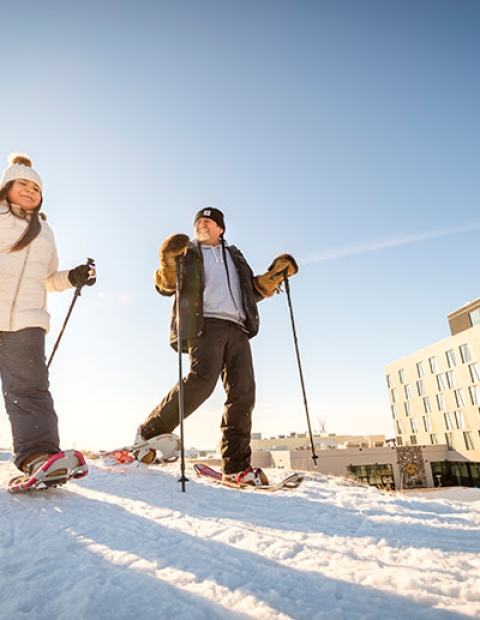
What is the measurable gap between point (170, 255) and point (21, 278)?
1130mm

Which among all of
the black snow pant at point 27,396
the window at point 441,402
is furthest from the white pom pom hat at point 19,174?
the window at point 441,402

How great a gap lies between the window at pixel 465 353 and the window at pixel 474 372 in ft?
2.34

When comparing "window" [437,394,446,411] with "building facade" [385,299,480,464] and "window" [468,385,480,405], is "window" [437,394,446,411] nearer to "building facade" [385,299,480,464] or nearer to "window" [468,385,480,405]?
"building facade" [385,299,480,464]

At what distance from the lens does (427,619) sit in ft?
2.85

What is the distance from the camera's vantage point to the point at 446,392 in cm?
3894

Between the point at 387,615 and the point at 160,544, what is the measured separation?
816 mm

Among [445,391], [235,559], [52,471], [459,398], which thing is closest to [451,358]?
[445,391]

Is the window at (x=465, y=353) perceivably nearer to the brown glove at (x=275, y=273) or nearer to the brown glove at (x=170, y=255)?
the brown glove at (x=275, y=273)

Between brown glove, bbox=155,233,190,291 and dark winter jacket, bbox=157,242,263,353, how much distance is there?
0.32ft

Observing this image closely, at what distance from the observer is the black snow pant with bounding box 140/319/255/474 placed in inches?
123

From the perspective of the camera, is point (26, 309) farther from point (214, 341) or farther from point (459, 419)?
point (459, 419)

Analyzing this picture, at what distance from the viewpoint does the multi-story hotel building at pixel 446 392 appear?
3562 cm

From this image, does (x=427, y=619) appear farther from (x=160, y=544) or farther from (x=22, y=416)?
(x=22, y=416)

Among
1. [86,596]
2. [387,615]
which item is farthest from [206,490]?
[387,615]
